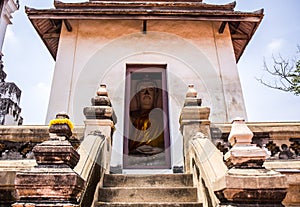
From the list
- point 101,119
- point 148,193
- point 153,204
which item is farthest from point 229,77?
point 153,204

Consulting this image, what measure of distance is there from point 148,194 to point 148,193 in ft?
0.05

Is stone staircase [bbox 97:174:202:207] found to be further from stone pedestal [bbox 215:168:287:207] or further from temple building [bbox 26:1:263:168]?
temple building [bbox 26:1:263:168]

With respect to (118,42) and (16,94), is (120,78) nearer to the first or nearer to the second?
(118,42)

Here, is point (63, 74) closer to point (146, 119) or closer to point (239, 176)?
point (146, 119)

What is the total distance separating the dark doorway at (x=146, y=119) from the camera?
6918 millimetres

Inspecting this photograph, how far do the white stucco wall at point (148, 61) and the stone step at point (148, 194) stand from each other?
2266 mm

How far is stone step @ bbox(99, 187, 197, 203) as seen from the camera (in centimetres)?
376

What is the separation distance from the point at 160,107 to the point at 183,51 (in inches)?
111

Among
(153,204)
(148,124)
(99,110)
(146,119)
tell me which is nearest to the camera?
(153,204)

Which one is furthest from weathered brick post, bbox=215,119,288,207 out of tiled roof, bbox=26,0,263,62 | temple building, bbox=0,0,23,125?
temple building, bbox=0,0,23,125

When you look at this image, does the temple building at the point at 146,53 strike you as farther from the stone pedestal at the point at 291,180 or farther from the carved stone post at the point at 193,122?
the stone pedestal at the point at 291,180

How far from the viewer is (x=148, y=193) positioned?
3836 millimetres

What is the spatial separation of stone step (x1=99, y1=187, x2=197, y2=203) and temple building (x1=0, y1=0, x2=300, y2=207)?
2cm

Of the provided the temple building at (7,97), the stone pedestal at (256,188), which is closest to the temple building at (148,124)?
the stone pedestal at (256,188)
